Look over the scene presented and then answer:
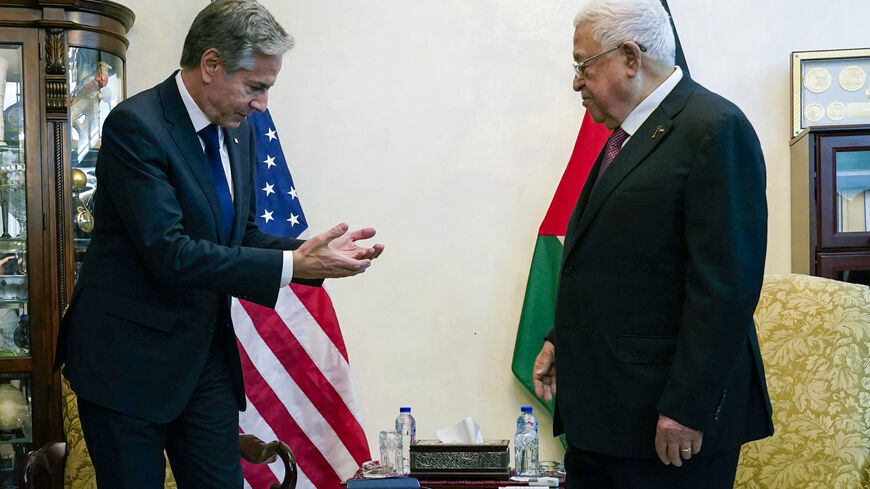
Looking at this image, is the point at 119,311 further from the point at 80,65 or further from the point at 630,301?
the point at 80,65

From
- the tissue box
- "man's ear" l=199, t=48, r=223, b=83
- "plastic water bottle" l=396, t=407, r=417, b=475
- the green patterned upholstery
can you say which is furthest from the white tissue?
"man's ear" l=199, t=48, r=223, b=83

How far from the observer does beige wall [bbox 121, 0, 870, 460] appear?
4168 millimetres

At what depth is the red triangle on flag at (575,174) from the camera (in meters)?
3.92

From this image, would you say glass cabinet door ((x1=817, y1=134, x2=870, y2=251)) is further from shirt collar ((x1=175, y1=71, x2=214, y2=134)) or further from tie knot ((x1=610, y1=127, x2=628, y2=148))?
shirt collar ((x1=175, y1=71, x2=214, y2=134))

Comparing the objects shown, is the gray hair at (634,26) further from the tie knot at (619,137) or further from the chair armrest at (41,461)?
the chair armrest at (41,461)

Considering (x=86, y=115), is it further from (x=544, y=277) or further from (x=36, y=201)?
(x=544, y=277)

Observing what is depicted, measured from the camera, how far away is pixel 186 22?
14.3 ft

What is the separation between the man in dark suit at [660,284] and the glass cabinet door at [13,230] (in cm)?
274

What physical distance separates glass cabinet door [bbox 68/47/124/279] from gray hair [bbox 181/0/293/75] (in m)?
2.08

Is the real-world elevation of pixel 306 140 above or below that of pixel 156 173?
above

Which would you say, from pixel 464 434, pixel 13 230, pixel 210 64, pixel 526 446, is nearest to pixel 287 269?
pixel 210 64

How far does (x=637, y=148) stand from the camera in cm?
193

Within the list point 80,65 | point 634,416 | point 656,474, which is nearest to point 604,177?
point 634,416

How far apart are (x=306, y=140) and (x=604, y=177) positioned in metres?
2.51
